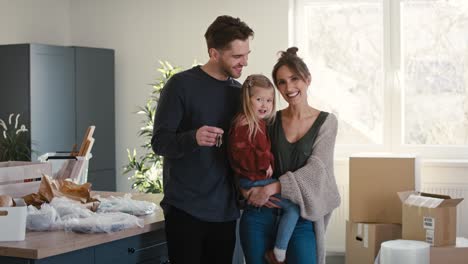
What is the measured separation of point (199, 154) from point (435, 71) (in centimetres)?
356

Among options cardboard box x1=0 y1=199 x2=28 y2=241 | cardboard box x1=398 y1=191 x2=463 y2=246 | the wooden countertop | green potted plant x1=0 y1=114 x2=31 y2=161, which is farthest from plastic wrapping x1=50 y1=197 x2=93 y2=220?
green potted plant x1=0 y1=114 x2=31 y2=161

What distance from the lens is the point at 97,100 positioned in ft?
22.9

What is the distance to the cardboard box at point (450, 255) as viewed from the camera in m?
4.78

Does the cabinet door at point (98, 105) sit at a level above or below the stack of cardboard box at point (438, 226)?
above

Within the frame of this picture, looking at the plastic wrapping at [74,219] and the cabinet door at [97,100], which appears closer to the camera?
the plastic wrapping at [74,219]

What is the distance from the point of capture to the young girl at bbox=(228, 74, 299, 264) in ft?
10.3

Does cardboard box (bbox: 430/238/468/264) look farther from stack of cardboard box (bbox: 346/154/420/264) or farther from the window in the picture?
the window

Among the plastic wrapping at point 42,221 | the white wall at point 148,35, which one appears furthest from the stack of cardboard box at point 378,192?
the plastic wrapping at point 42,221

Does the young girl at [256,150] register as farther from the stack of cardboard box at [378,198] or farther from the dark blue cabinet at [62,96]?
the dark blue cabinet at [62,96]

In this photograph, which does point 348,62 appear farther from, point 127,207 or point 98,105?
point 127,207

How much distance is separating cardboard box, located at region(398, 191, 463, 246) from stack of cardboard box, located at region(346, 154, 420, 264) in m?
0.26

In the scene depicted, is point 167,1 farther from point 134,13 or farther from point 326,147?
point 326,147

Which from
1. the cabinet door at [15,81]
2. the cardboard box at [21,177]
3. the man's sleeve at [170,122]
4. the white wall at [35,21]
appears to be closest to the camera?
the man's sleeve at [170,122]

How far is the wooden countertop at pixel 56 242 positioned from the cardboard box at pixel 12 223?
4 cm
